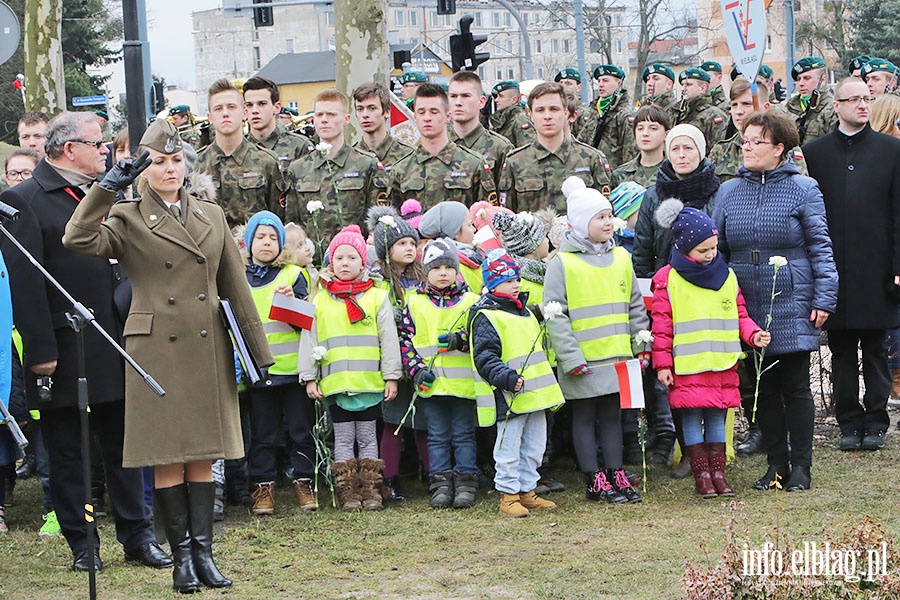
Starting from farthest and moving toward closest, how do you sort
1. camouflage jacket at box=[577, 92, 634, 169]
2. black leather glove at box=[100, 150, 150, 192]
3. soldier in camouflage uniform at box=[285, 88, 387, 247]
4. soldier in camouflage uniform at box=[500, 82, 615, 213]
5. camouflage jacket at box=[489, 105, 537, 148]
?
camouflage jacket at box=[489, 105, 537, 148] < camouflage jacket at box=[577, 92, 634, 169] < soldier in camouflage uniform at box=[285, 88, 387, 247] < soldier in camouflage uniform at box=[500, 82, 615, 213] < black leather glove at box=[100, 150, 150, 192]

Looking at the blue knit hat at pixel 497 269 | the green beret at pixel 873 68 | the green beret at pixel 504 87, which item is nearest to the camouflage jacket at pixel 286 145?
the blue knit hat at pixel 497 269

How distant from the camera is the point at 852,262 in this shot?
9.11m

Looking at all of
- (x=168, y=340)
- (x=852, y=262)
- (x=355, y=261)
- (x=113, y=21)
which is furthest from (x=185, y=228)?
(x=113, y=21)

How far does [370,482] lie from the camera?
27.1 feet

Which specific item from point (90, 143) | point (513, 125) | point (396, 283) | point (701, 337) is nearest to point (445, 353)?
point (396, 283)

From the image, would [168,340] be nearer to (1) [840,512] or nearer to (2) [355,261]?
(2) [355,261]

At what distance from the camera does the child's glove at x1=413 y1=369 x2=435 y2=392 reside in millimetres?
8211

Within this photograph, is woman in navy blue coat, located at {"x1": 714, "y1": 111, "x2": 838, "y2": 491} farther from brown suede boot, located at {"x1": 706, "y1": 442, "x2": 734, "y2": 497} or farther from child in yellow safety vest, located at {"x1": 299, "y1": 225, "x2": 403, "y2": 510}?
child in yellow safety vest, located at {"x1": 299, "y1": 225, "x2": 403, "y2": 510}

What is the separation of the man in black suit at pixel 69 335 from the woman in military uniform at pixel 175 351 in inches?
24.9

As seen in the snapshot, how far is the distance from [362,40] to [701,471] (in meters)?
7.38

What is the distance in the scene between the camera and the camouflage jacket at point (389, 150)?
1122cm

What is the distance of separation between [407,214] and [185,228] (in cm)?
319

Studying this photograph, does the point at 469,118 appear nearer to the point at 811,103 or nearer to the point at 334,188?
the point at 334,188

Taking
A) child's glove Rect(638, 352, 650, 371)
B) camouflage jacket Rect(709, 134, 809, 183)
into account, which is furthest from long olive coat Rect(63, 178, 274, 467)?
camouflage jacket Rect(709, 134, 809, 183)
